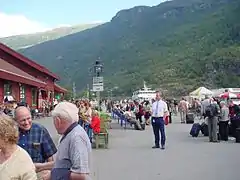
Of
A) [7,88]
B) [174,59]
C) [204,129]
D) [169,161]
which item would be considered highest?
[174,59]

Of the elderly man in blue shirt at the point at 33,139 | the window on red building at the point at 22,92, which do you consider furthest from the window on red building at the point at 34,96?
the elderly man in blue shirt at the point at 33,139

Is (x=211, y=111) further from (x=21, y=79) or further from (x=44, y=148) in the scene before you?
(x=21, y=79)

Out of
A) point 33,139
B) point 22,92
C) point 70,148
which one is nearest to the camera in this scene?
point 70,148

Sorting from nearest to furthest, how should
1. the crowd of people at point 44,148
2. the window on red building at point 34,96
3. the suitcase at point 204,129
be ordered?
the crowd of people at point 44,148 → the suitcase at point 204,129 → the window on red building at point 34,96

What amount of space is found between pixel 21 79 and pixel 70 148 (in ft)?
84.6

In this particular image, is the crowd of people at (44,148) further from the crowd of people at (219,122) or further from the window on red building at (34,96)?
the window on red building at (34,96)

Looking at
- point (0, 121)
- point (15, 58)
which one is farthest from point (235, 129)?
point (15, 58)

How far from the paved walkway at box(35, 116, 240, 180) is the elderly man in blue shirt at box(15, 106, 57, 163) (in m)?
4.64

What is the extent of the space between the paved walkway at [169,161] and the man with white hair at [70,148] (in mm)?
5610

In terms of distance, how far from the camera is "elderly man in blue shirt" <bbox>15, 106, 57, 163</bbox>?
520cm

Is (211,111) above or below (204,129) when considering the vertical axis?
above

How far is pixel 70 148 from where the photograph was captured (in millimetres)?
4219

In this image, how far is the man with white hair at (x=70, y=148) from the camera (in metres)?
4.14

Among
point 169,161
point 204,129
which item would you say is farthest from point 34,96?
point 169,161
